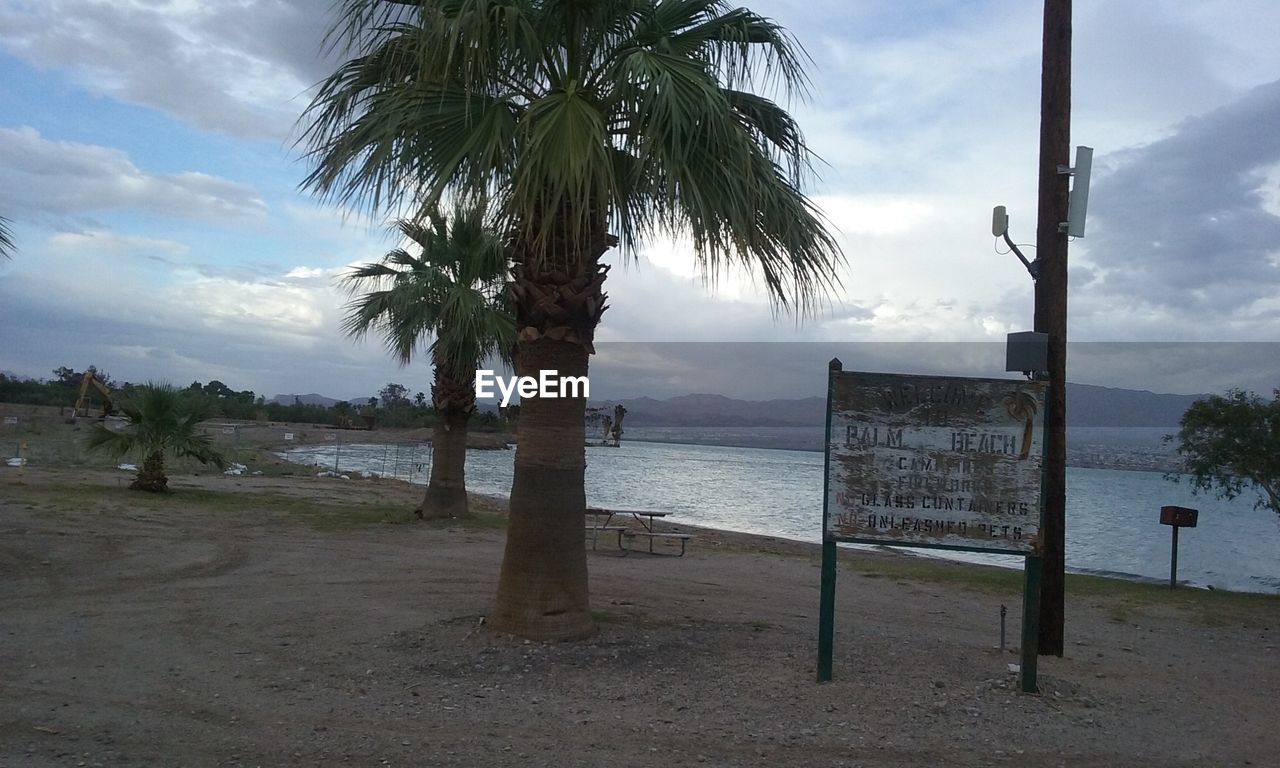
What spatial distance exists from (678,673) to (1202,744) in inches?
139

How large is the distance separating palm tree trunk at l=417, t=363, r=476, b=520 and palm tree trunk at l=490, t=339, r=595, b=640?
11.2 meters

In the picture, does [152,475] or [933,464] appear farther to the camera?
[152,475]

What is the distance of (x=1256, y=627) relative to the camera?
37.7 ft

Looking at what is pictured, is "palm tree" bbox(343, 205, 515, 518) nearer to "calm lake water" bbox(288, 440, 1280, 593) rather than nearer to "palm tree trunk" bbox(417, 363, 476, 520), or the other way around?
"palm tree trunk" bbox(417, 363, 476, 520)

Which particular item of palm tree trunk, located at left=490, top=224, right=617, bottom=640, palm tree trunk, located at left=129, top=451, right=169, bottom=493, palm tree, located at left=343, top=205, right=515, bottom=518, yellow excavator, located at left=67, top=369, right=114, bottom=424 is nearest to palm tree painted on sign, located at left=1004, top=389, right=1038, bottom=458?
palm tree trunk, located at left=490, top=224, right=617, bottom=640

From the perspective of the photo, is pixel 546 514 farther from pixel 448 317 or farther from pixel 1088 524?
pixel 1088 524

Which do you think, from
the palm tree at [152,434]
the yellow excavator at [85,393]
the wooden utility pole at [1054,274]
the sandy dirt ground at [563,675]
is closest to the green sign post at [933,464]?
the sandy dirt ground at [563,675]

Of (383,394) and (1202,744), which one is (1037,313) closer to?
(1202,744)

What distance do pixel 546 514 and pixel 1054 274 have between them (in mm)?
4835

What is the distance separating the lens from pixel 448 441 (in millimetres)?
19375

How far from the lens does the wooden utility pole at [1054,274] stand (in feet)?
27.2

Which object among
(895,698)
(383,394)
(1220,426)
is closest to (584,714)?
(895,698)

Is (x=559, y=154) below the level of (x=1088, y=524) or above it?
above

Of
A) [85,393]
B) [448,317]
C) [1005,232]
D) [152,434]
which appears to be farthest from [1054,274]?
[85,393]
